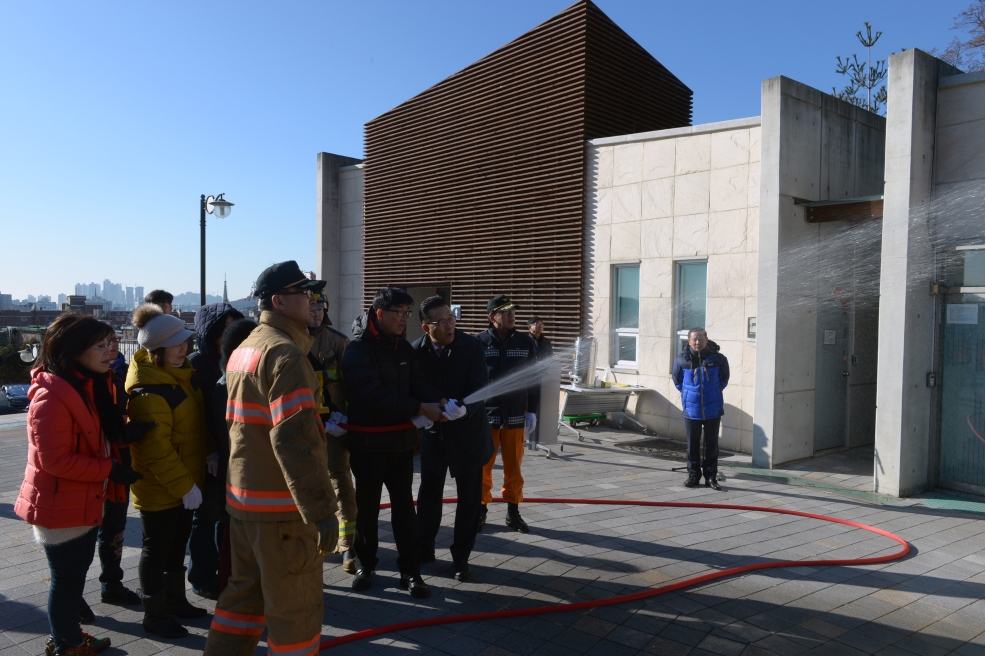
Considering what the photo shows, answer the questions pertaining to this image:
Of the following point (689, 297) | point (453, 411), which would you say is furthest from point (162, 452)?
point (689, 297)

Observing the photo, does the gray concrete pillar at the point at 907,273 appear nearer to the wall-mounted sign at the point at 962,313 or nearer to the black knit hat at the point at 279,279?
the wall-mounted sign at the point at 962,313

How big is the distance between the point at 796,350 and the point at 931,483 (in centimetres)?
210

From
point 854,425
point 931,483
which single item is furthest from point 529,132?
point 931,483

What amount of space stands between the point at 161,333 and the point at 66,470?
89cm

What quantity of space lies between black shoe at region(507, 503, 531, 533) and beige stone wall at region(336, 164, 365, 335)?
11.8 metres

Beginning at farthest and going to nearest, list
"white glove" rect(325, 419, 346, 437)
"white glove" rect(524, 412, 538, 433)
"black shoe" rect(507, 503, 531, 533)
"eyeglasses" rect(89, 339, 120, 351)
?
"white glove" rect(524, 412, 538, 433) < "black shoe" rect(507, 503, 531, 533) < "white glove" rect(325, 419, 346, 437) < "eyeglasses" rect(89, 339, 120, 351)

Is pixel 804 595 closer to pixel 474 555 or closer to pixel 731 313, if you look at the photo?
pixel 474 555

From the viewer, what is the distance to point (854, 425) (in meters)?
10.2

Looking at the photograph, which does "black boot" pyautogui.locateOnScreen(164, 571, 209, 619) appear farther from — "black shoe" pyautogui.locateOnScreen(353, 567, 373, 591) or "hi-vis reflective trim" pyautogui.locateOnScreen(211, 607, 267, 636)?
"hi-vis reflective trim" pyautogui.locateOnScreen(211, 607, 267, 636)

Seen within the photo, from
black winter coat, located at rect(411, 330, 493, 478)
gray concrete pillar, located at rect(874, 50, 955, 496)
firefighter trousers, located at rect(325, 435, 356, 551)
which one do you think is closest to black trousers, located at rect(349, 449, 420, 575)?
firefighter trousers, located at rect(325, 435, 356, 551)

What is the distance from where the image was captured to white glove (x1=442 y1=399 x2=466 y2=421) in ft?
15.6

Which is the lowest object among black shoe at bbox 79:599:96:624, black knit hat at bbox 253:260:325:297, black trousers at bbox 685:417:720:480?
black shoe at bbox 79:599:96:624

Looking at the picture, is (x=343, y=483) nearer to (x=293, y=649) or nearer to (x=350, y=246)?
(x=293, y=649)

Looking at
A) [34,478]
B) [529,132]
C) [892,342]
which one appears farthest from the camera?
[529,132]
